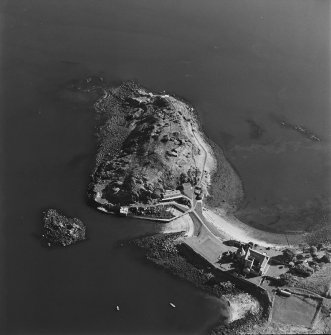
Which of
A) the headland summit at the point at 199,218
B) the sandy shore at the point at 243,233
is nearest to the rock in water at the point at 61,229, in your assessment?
the headland summit at the point at 199,218

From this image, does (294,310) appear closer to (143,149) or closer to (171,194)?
(171,194)

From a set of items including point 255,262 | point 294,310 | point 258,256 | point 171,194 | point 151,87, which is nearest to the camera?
point 294,310

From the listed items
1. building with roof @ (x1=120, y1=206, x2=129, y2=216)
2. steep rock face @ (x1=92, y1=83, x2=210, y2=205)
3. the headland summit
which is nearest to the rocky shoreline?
the headland summit

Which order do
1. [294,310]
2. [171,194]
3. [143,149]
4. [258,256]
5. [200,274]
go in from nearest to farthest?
[294,310] < [258,256] < [200,274] < [171,194] < [143,149]

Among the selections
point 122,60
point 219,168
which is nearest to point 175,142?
point 219,168

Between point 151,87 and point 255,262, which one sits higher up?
point 151,87

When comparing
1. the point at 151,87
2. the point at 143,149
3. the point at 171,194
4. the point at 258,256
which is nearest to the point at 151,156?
the point at 143,149
